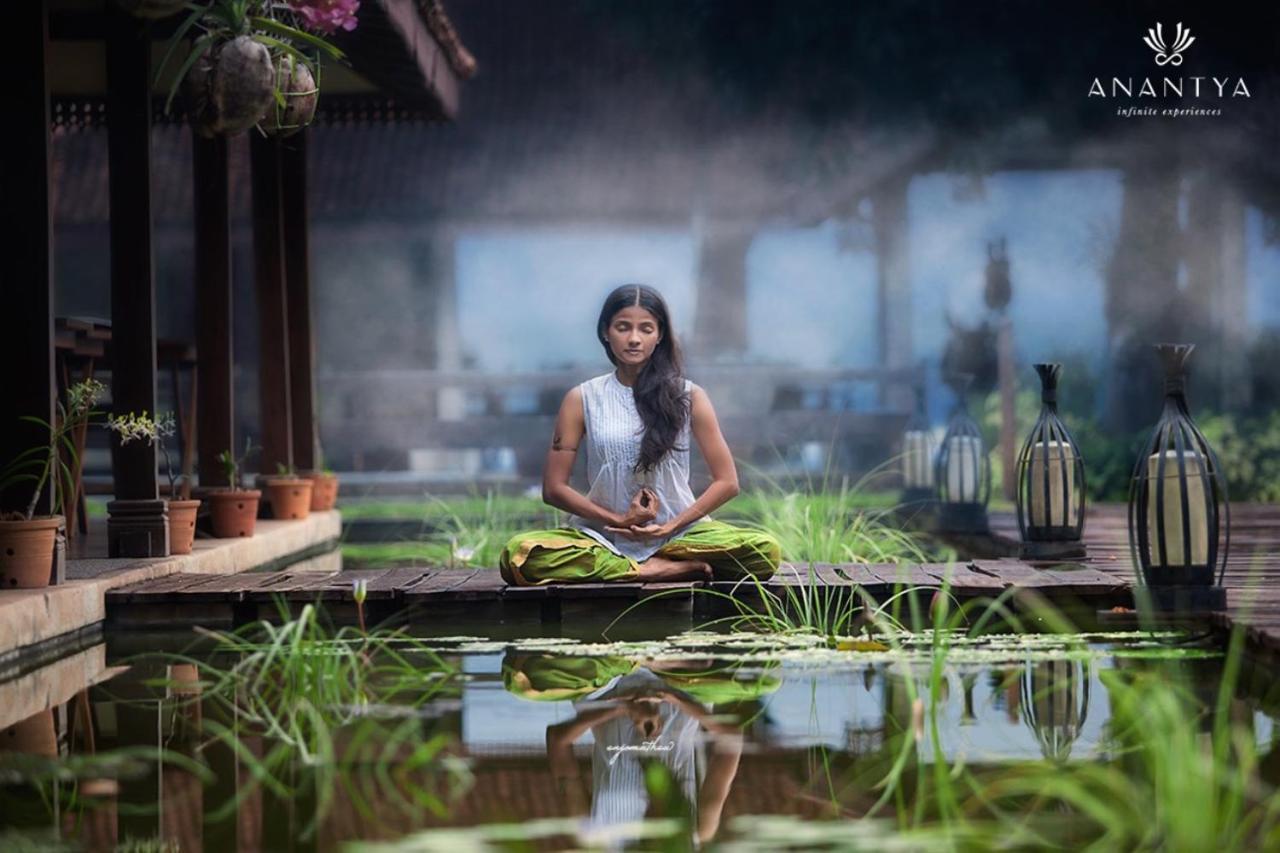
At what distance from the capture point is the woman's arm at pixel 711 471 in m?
6.32

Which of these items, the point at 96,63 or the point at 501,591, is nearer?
the point at 501,591

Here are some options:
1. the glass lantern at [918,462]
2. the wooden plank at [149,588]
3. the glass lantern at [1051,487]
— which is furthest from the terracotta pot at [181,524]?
the glass lantern at [918,462]

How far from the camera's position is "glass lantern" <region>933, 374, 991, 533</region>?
1077 cm

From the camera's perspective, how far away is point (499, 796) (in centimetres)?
340

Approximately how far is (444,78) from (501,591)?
4.78 metres

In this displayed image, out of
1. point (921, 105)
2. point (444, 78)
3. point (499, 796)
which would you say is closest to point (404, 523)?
point (444, 78)

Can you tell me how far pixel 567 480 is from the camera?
643cm

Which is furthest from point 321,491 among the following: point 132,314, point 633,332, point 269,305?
point 633,332

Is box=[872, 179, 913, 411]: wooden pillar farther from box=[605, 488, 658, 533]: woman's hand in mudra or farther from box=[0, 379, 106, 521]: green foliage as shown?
box=[0, 379, 106, 521]: green foliage

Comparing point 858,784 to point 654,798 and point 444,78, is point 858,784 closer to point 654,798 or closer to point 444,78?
point 654,798

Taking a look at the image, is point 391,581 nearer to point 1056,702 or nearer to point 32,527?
point 32,527

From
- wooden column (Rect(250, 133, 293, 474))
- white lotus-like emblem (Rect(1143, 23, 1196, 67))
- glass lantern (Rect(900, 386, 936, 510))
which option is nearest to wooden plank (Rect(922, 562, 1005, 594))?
wooden column (Rect(250, 133, 293, 474))

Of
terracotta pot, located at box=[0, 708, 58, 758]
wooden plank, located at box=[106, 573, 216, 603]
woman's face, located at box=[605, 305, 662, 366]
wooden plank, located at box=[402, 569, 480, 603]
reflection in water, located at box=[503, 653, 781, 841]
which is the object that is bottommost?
terracotta pot, located at box=[0, 708, 58, 758]

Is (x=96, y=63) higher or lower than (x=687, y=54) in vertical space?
lower
